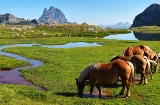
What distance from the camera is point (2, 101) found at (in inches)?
657

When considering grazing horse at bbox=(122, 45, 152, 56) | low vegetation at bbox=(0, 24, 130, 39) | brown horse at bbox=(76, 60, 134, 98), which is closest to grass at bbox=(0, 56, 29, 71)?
grazing horse at bbox=(122, 45, 152, 56)

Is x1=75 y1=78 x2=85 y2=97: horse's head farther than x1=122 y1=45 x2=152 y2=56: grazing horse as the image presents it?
No

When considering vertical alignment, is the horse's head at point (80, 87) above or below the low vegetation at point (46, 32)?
below

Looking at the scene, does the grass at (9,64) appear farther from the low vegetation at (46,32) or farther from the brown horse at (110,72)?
the low vegetation at (46,32)

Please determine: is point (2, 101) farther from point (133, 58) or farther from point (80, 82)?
point (133, 58)

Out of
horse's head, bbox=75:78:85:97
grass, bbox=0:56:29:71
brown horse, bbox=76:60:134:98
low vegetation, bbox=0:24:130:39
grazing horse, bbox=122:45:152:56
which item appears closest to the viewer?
brown horse, bbox=76:60:134:98

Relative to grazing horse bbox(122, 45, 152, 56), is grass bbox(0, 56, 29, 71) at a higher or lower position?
lower

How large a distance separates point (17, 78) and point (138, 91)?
44.7 feet

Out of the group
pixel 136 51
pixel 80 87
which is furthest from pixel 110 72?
pixel 136 51

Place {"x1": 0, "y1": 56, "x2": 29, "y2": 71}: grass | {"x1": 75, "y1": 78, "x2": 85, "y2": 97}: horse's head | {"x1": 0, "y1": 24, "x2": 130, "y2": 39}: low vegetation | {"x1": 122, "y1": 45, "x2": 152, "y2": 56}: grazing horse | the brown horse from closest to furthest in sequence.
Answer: the brown horse < {"x1": 75, "y1": 78, "x2": 85, "y2": 97}: horse's head < {"x1": 122, "y1": 45, "x2": 152, "y2": 56}: grazing horse < {"x1": 0, "y1": 56, "x2": 29, "y2": 71}: grass < {"x1": 0, "y1": 24, "x2": 130, "y2": 39}: low vegetation

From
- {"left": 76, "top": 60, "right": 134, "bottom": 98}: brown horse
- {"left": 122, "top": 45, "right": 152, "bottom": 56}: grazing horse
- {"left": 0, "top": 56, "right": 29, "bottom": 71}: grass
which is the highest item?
{"left": 122, "top": 45, "right": 152, "bottom": 56}: grazing horse

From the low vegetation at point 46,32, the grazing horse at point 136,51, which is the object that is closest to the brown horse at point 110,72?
the grazing horse at point 136,51

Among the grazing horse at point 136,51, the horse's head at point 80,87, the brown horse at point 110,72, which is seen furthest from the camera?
the grazing horse at point 136,51

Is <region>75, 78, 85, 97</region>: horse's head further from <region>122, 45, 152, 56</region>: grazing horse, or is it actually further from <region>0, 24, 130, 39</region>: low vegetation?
<region>0, 24, 130, 39</region>: low vegetation
